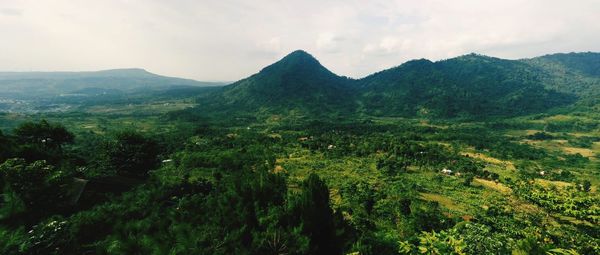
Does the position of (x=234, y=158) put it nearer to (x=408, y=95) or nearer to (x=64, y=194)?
(x=64, y=194)

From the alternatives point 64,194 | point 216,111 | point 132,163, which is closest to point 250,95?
point 216,111

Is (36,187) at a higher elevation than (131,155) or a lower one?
higher

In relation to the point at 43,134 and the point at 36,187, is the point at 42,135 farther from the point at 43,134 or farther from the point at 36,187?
the point at 36,187

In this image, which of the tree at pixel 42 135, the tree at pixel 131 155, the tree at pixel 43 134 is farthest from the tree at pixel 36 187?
the tree at pixel 43 134

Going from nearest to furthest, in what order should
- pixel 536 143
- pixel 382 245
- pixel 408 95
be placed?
pixel 382 245, pixel 536 143, pixel 408 95

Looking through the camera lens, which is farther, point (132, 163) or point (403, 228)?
point (132, 163)

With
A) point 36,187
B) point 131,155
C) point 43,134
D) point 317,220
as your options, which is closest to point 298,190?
point 131,155

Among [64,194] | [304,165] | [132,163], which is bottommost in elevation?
[304,165]

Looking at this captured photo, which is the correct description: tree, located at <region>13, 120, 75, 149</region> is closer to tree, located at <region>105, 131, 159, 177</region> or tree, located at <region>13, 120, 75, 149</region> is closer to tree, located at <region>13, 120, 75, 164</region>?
tree, located at <region>13, 120, 75, 164</region>
